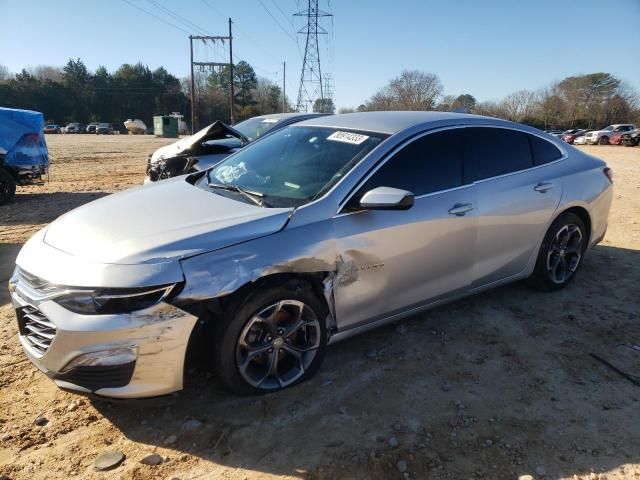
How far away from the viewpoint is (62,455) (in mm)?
2461

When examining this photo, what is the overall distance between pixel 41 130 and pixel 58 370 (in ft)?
32.7

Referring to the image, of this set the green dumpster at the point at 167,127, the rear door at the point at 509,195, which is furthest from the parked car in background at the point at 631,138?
the green dumpster at the point at 167,127

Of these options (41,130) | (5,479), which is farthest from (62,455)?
(41,130)

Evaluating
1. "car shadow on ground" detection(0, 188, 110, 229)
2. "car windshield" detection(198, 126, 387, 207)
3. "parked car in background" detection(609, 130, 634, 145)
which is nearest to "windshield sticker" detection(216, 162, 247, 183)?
"car windshield" detection(198, 126, 387, 207)

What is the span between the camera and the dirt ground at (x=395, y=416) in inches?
94.7

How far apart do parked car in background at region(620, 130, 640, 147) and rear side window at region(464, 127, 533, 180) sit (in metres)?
38.7

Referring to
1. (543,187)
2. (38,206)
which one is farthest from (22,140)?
(543,187)

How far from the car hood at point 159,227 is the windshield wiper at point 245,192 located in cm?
7

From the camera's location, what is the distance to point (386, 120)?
Answer: 3.78 meters

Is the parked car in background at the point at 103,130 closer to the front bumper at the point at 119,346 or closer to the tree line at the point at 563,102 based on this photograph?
the tree line at the point at 563,102

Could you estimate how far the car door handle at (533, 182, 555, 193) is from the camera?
4.10 metres

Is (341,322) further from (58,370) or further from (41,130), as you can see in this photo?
(41,130)

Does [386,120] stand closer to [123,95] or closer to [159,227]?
[159,227]

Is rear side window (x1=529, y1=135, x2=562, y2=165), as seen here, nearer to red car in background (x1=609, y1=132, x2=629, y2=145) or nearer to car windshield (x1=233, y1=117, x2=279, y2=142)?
car windshield (x1=233, y1=117, x2=279, y2=142)
